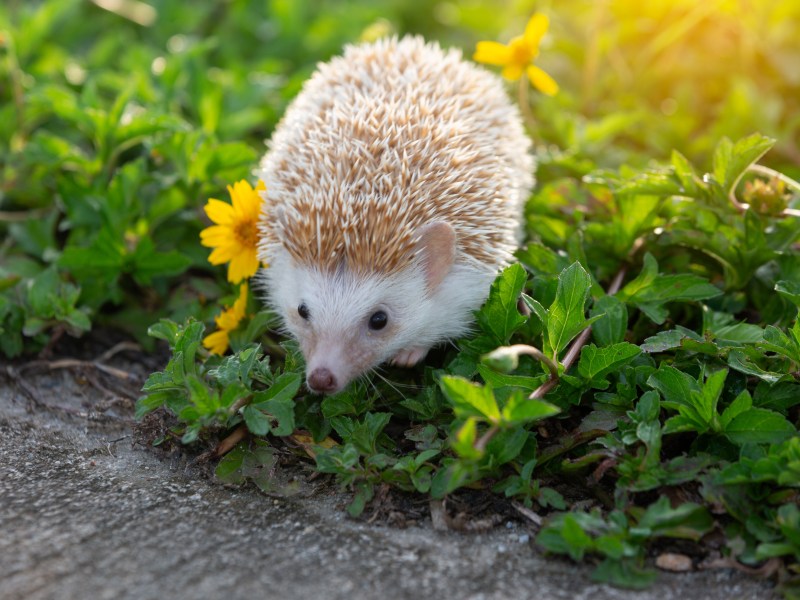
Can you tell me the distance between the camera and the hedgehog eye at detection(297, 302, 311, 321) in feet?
7.70

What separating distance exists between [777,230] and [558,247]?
0.67 metres

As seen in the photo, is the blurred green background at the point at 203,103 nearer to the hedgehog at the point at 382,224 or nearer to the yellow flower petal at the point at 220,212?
the yellow flower petal at the point at 220,212

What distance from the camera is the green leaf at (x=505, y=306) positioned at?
2.24 meters

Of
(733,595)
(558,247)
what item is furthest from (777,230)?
(733,595)

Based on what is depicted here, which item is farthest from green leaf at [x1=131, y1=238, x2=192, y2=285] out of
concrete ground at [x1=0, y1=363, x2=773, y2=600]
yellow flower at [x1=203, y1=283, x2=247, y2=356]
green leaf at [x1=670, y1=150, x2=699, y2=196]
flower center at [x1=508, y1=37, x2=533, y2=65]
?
green leaf at [x1=670, y1=150, x2=699, y2=196]

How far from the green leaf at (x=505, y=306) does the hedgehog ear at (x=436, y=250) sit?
0.17 metres

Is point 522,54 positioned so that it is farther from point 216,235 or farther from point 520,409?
point 520,409

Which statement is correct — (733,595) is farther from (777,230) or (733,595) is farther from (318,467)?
(777,230)

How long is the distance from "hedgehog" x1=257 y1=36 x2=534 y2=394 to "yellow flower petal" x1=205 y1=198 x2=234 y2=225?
120 millimetres

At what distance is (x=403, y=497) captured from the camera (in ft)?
6.79

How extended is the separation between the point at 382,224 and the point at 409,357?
447 millimetres

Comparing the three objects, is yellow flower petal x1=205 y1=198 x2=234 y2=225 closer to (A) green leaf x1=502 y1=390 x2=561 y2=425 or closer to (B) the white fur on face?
(B) the white fur on face

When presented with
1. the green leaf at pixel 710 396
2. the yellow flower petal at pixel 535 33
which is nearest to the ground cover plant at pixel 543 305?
the green leaf at pixel 710 396

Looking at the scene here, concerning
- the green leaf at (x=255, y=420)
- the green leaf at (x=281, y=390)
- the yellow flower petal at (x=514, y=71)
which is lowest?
the green leaf at (x=255, y=420)
